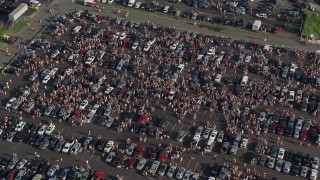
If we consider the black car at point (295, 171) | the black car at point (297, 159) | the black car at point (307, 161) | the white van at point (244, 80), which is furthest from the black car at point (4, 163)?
the black car at point (307, 161)

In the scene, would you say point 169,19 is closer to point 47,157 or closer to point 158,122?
point 158,122

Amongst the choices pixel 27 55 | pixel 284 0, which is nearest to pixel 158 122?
pixel 27 55

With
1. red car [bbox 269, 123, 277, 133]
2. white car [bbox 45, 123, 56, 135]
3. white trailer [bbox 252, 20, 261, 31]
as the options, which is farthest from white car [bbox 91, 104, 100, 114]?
white trailer [bbox 252, 20, 261, 31]

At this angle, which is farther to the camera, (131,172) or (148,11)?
(148,11)

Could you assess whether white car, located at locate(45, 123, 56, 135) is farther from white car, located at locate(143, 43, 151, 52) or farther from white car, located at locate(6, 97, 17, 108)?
white car, located at locate(143, 43, 151, 52)

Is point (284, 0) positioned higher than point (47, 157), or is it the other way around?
point (284, 0)

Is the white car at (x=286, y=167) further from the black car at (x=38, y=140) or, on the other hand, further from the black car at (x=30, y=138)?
the black car at (x=30, y=138)

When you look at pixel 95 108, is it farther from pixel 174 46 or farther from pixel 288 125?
pixel 288 125
